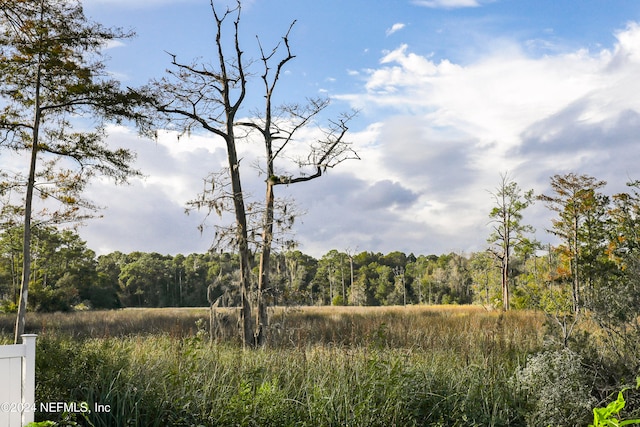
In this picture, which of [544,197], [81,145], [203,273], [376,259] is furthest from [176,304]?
[81,145]

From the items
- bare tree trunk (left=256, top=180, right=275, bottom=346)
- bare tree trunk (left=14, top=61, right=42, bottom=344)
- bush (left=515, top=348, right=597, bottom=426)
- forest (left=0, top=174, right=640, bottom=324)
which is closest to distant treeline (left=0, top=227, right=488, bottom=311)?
forest (left=0, top=174, right=640, bottom=324)

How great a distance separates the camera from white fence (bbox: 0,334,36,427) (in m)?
3.74

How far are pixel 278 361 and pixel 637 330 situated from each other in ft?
12.7

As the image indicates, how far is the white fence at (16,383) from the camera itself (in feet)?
12.3

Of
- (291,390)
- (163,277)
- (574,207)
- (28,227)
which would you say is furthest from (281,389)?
(163,277)

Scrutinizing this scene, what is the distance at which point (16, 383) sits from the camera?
12.5 ft

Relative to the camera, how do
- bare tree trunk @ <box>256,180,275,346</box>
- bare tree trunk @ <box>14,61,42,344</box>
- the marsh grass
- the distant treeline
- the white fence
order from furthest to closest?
the distant treeline
bare tree trunk @ <box>256,180,275,346</box>
bare tree trunk @ <box>14,61,42,344</box>
the marsh grass
the white fence

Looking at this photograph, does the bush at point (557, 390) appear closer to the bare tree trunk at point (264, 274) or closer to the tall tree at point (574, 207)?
the bare tree trunk at point (264, 274)

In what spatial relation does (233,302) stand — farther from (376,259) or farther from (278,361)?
(376,259)

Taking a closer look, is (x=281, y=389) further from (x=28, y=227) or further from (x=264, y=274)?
(x=28, y=227)

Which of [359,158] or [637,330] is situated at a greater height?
[359,158]

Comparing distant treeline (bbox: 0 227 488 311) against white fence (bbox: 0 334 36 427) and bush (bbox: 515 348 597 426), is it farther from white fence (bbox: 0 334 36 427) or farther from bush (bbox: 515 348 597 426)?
white fence (bbox: 0 334 36 427)

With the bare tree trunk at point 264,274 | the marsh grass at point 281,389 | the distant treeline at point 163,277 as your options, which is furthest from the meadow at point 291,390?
the distant treeline at point 163,277

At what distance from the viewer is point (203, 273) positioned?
4234 cm
